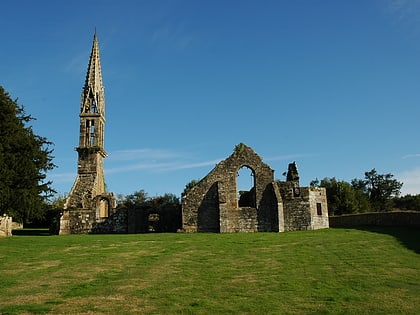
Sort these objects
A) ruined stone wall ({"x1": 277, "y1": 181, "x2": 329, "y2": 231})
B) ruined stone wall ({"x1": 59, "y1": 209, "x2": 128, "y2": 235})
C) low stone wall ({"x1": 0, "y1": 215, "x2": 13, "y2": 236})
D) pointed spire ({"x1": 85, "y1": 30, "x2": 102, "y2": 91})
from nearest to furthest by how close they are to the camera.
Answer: low stone wall ({"x1": 0, "y1": 215, "x2": 13, "y2": 236}) < ruined stone wall ({"x1": 277, "y1": 181, "x2": 329, "y2": 231}) < ruined stone wall ({"x1": 59, "y1": 209, "x2": 128, "y2": 235}) < pointed spire ({"x1": 85, "y1": 30, "x2": 102, "y2": 91})

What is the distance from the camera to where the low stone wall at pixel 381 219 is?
94.9ft

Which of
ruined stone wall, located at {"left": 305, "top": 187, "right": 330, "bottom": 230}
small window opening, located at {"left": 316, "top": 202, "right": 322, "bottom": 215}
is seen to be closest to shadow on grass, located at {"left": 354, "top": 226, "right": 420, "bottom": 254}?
ruined stone wall, located at {"left": 305, "top": 187, "right": 330, "bottom": 230}

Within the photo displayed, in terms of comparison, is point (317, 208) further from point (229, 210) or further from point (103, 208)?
point (103, 208)

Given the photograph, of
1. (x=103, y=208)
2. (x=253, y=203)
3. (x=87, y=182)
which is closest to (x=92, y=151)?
(x=87, y=182)

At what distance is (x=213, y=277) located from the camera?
1352 cm

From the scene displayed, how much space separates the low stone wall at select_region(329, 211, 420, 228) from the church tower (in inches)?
779

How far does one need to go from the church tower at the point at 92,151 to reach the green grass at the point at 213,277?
13.0m

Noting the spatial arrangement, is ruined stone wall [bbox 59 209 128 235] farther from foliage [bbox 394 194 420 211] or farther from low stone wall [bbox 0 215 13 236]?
foliage [bbox 394 194 420 211]

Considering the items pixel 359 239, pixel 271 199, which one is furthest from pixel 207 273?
pixel 271 199

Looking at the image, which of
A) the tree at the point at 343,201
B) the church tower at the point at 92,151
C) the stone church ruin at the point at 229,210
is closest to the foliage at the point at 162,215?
the stone church ruin at the point at 229,210

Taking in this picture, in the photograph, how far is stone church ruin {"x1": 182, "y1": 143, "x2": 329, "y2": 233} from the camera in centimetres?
3067

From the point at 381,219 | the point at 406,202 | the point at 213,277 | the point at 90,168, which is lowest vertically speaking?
the point at 213,277

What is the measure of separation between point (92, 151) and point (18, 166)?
13.3 meters

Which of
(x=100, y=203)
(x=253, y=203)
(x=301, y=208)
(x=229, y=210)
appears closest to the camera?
(x=301, y=208)
